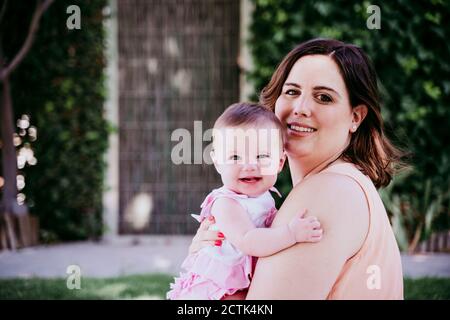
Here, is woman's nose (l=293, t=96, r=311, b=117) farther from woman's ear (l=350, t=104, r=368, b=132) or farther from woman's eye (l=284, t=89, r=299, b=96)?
woman's ear (l=350, t=104, r=368, b=132)

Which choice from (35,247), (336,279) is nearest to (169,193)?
(35,247)

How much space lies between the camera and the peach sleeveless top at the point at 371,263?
4.47ft

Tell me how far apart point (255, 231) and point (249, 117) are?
1.09ft

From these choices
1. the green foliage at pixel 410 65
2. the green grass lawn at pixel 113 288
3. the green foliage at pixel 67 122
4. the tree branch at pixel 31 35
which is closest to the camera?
the green grass lawn at pixel 113 288

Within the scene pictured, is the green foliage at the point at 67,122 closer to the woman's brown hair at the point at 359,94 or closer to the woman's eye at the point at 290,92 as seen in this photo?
the woman's brown hair at the point at 359,94

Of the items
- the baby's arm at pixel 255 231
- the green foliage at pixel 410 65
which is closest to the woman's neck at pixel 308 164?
the baby's arm at pixel 255 231

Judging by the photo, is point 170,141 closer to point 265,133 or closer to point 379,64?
point 379,64

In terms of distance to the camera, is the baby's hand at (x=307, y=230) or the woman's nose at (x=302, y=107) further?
the woman's nose at (x=302, y=107)

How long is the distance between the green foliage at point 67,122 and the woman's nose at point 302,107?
5.22 m

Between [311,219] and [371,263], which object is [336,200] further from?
[371,263]

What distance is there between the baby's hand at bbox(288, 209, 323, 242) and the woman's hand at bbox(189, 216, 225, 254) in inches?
14.0

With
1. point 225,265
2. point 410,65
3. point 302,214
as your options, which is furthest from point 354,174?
point 410,65

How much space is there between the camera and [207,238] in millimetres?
1656

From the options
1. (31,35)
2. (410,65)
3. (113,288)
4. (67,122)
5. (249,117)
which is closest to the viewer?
(249,117)
